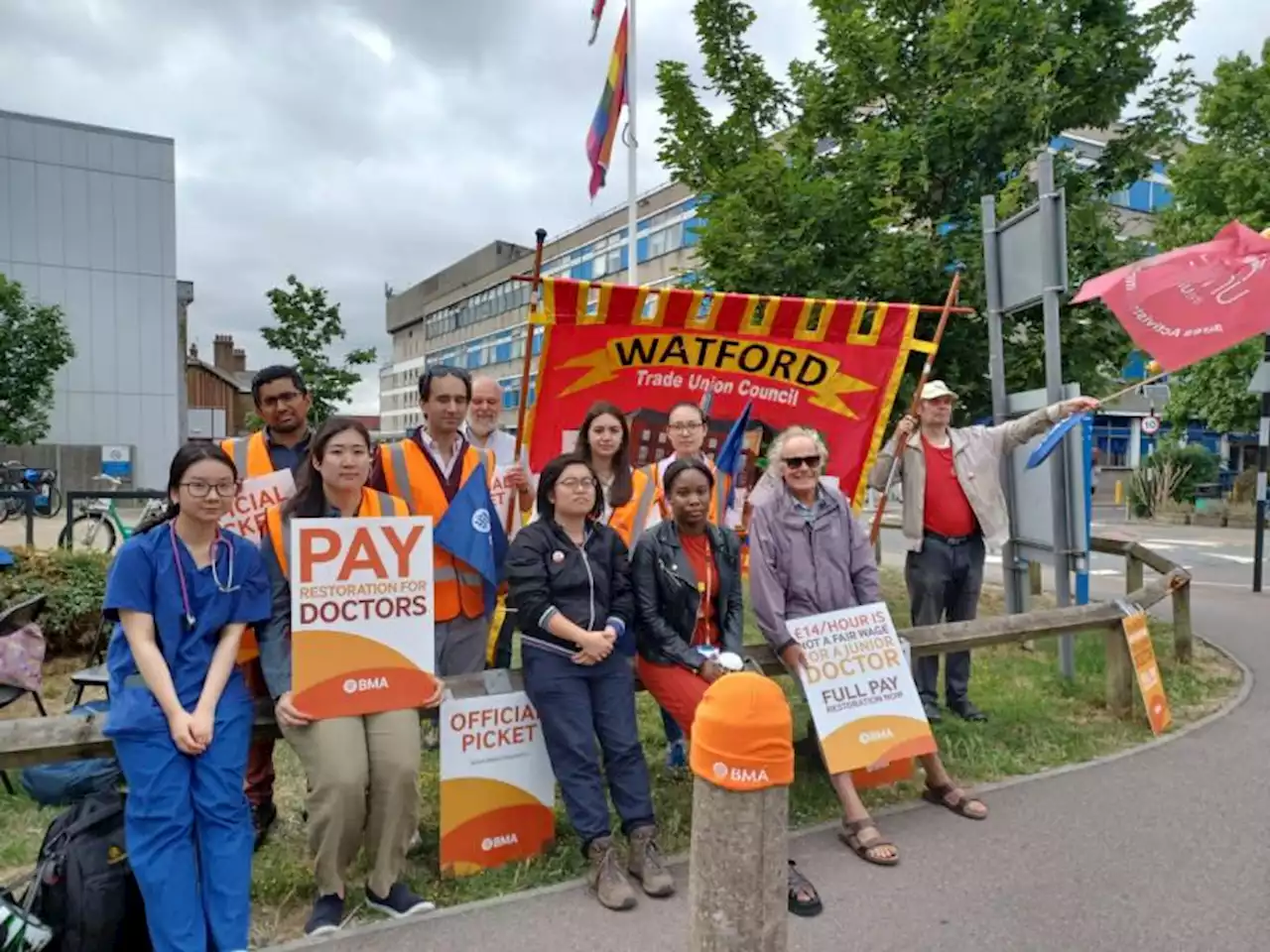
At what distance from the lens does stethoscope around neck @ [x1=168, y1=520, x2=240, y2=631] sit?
3.01 meters

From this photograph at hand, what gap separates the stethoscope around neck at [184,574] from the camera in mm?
3014

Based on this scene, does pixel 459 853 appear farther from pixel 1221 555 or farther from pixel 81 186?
pixel 81 186

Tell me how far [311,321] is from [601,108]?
563 cm

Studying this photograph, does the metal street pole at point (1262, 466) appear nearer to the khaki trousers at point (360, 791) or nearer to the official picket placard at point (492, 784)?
the official picket placard at point (492, 784)

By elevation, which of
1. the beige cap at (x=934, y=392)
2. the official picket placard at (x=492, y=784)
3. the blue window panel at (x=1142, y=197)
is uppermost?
the blue window panel at (x=1142, y=197)

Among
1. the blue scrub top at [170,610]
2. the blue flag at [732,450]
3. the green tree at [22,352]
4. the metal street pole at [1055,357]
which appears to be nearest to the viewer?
the blue scrub top at [170,610]

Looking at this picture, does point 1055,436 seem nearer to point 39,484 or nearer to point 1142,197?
point 39,484

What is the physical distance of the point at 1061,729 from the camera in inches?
206

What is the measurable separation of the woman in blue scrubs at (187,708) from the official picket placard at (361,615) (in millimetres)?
192

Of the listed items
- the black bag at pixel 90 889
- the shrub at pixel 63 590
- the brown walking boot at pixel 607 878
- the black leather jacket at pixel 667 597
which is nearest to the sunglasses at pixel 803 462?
the black leather jacket at pixel 667 597

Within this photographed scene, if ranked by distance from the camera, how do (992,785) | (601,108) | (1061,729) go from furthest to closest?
1. (601,108)
2. (1061,729)
3. (992,785)

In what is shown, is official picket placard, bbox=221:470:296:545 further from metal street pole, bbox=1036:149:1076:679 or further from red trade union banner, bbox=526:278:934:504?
metal street pole, bbox=1036:149:1076:679

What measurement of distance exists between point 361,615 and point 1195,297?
5.01 m

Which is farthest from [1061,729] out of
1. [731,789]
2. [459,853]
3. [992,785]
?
[731,789]
